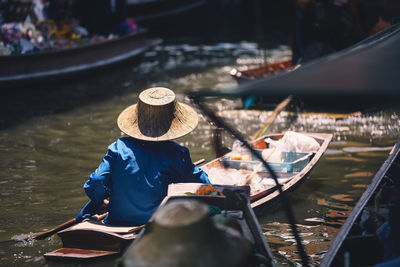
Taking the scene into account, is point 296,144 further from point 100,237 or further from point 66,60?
point 66,60

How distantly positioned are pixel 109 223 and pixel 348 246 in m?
1.89

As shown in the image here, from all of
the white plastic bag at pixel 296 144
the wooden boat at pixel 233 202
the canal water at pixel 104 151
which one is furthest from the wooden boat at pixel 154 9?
the wooden boat at pixel 233 202

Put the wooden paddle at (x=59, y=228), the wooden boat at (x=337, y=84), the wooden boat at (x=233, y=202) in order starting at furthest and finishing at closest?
the wooden paddle at (x=59, y=228)
the wooden boat at (x=233, y=202)
the wooden boat at (x=337, y=84)

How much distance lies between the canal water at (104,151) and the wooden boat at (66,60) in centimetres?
33

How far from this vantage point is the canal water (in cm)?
518

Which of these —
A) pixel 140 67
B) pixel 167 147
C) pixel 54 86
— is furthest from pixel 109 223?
pixel 140 67

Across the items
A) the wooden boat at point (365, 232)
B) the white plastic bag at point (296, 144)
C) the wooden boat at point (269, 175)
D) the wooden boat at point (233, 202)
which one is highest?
the wooden boat at point (233, 202)

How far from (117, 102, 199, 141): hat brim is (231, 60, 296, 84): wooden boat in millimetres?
5061

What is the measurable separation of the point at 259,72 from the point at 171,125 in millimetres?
6280

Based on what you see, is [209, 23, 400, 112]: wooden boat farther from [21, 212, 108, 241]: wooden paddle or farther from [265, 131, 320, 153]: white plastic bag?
[265, 131, 320, 153]: white plastic bag

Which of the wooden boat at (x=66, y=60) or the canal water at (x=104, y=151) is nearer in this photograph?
the canal water at (x=104, y=151)

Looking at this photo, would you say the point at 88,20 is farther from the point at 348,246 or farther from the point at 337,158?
the point at 348,246

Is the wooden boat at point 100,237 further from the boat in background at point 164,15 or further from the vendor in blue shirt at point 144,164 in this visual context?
the boat in background at point 164,15

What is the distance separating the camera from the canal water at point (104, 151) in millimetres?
5176
